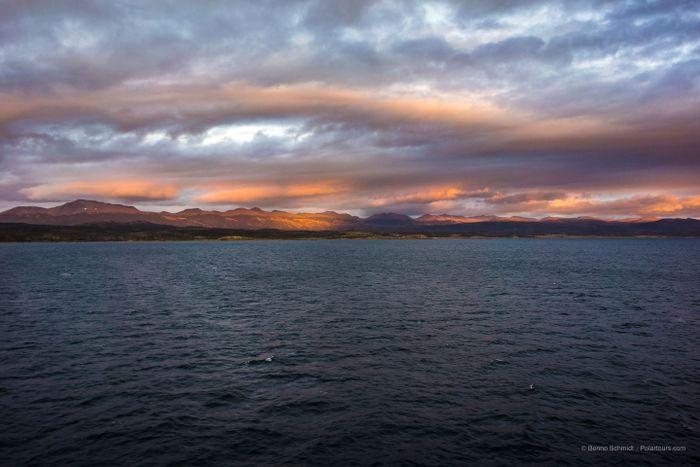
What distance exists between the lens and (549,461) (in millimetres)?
30141

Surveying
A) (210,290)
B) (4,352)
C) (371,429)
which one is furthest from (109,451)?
(210,290)

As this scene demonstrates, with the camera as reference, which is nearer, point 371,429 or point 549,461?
point 549,461

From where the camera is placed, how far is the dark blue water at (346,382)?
31766 millimetres

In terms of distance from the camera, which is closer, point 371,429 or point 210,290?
point 371,429

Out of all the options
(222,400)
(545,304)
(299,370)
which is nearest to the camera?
(222,400)

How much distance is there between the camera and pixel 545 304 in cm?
8981

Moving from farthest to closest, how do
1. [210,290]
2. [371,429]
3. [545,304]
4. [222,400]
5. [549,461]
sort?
[210,290]
[545,304]
[222,400]
[371,429]
[549,461]

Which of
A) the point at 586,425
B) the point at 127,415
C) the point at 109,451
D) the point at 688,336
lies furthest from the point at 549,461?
the point at 688,336

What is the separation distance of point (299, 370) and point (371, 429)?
15.4 meters

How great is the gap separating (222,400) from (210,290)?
245 ft

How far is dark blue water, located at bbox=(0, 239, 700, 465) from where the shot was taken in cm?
3177

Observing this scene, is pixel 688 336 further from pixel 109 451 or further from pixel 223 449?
Answer: pixel 109 451

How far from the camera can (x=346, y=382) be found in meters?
44.4

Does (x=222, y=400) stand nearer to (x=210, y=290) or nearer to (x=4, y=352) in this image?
(x=4, y=352)
